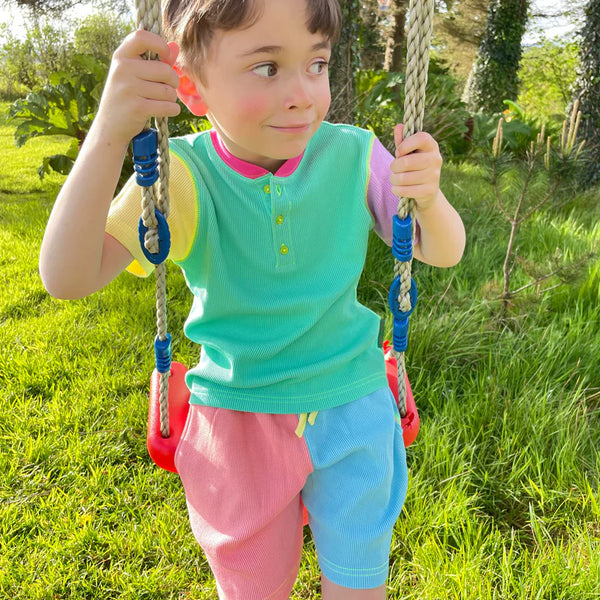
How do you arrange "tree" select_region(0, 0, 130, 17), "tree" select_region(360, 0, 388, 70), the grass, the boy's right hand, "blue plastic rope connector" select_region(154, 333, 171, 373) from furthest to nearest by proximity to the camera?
"tree" select_region(360, 0, 388, 70), "tree" select_region(0, 0, 130, 17), the grass, "blue plastic rope connector" select_region(154, 333, 171, 373), the boy's right hand

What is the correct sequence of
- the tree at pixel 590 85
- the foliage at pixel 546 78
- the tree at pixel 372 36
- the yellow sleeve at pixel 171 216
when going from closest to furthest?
the yellow sleeve at pixel 171 216
the tree at pixel 590 85
the tree at pixel 372 36
the foliage at pixel 546 78

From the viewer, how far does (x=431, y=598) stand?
1.66 m

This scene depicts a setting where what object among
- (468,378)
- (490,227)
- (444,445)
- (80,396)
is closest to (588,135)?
(490,227)

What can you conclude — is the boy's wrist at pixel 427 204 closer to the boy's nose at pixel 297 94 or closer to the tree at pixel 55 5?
the boy's nose at pixel 297 94

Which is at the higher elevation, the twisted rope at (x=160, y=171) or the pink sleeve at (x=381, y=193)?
the twisted rope at (x=160, y=171)

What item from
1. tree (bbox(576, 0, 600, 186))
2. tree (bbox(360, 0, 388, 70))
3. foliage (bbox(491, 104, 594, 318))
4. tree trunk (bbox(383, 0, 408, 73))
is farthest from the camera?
tree (bbox(360, 0, 388, 70))

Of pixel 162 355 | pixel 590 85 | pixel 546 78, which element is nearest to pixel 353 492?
pixel 162 355

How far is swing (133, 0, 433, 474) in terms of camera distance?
43.4 inches

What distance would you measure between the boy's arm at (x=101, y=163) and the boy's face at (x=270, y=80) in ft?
0.38

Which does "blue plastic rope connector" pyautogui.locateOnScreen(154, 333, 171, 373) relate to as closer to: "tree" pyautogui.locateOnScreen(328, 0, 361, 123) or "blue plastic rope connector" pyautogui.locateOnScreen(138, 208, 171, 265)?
"blue plastic rope connector" pyautogui.locateOnScreen(138, 208, 171, 265)

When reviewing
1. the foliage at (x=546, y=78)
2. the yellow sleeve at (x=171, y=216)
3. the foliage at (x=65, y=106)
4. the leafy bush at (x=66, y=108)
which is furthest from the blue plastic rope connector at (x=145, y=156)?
the foliage at (x=546, y=78)

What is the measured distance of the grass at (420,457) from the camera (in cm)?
178

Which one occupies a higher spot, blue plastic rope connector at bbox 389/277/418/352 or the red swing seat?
blue plastic rope connector at bbox 389/277/418/352

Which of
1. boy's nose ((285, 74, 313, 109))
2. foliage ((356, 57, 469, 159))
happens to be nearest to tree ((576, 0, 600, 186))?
foliage ((356, 57, 469, 159))
